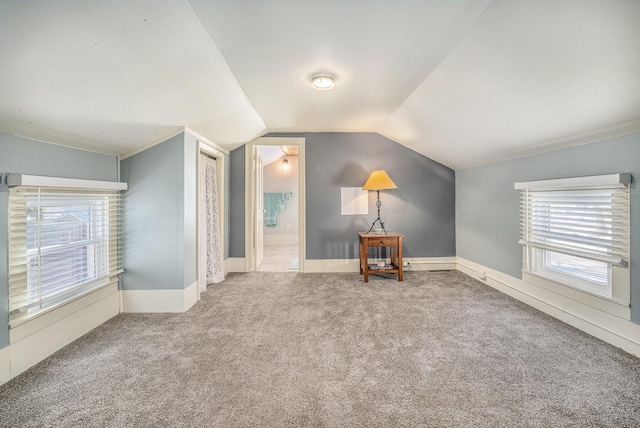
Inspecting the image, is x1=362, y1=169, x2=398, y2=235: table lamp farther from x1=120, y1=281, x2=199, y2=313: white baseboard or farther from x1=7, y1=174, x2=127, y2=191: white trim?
x1=7, y1=174, x2=127, y2=191: white trim

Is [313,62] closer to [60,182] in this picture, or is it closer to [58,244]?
[60,182]

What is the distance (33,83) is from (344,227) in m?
3.42

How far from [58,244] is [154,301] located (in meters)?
0.94

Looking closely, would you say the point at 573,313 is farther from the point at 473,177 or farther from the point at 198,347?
the point at 198,347

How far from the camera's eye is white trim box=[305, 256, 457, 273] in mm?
4059

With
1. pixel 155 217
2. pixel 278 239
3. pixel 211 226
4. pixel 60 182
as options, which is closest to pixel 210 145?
pixel 211 226

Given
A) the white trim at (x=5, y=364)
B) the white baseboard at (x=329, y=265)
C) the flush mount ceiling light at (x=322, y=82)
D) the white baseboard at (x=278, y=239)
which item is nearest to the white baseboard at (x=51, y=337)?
the white trim at (x=5, y=364)

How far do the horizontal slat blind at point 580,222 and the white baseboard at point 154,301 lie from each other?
142 inches

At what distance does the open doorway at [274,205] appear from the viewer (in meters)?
4.09

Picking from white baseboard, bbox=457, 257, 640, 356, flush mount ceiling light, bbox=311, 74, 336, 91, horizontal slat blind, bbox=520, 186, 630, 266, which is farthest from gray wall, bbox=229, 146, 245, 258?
horizontal slat blind, bbox=520, 186, 630, 266

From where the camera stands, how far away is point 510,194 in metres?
3.04

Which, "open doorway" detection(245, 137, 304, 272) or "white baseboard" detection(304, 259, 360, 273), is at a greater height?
"open doorway" detection(245, 137, 304, 272)

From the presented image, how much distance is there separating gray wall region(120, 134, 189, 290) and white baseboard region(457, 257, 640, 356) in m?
3.54

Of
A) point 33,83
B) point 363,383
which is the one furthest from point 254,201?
point 363,383
